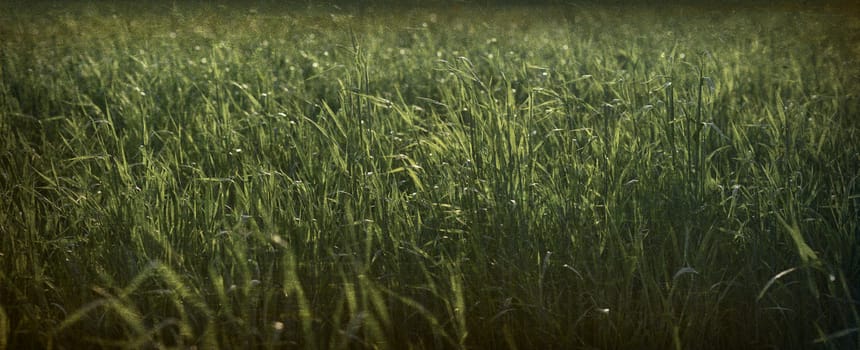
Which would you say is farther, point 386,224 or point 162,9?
point 162,9

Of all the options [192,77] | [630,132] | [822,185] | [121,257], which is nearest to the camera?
[121,257]

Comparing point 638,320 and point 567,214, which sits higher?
point 567,214

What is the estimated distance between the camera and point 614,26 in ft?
18.6

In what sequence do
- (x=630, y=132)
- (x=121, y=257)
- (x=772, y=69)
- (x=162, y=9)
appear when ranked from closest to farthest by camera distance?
(x=121, y=257) < (x=630, y=132) < (x=772, y=69) < (x=162, y=9)

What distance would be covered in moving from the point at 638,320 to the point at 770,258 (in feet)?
1.34

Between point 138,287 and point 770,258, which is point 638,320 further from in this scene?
point 138,287

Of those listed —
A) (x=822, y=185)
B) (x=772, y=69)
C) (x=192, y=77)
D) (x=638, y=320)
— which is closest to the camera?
(x=638, y=320)

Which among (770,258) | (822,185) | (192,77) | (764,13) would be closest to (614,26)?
(764,13)

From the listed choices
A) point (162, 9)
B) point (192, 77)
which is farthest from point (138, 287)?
point (162, 9)

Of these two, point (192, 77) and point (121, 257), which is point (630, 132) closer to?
point (121, 257)

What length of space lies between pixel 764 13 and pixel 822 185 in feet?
13.2

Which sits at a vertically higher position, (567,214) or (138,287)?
(567,214)

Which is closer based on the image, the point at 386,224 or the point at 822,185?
the point at 386,224

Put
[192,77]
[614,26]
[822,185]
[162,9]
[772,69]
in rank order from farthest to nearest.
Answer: [614,26], [162,9], [772,69], [192,77], [822,185]
